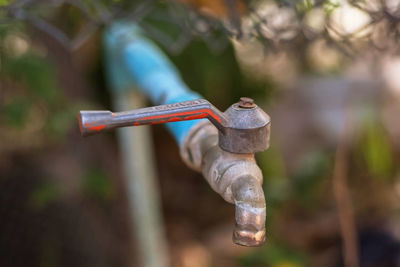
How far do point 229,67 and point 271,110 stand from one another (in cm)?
40

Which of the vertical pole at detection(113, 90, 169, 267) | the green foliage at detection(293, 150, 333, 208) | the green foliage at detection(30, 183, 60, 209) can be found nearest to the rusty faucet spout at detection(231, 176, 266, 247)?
the vertical pole at detection(113, 90, 169, 267)

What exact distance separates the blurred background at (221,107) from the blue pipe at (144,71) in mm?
67

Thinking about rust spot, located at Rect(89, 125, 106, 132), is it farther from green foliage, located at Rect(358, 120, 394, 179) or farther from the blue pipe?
green foliage, located at Rect(358, 120, 394, 179)

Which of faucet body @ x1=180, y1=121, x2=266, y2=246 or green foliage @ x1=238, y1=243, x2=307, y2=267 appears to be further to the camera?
green foliage @ x1=238, y1=243, x2=307, y2=267

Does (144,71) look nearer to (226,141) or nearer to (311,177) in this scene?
(226,141)

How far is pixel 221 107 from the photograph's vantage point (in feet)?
7.33

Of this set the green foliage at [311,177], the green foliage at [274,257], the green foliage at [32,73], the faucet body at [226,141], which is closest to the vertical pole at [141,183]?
the green foliage at [32,73]

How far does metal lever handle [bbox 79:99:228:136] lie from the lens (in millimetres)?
430

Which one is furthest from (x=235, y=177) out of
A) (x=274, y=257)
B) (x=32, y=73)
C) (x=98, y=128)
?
(x=274, y=257)

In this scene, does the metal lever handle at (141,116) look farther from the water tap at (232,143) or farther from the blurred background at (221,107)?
Answer: the blurred background at (221,107)

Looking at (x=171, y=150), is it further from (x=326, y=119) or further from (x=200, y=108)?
(x=200, y=108)

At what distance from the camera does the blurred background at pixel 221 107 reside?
3.24 ft

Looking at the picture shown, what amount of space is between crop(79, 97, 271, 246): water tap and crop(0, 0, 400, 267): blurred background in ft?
1.12

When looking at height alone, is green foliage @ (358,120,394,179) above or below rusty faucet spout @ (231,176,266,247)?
below
